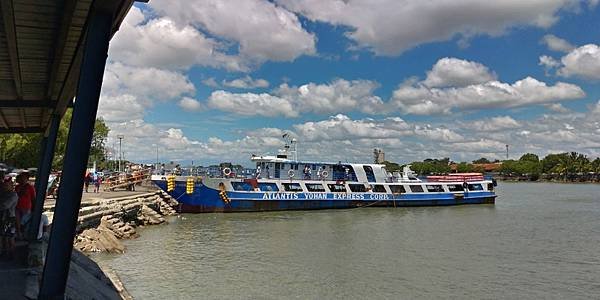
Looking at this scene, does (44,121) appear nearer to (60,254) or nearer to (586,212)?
(60,254)

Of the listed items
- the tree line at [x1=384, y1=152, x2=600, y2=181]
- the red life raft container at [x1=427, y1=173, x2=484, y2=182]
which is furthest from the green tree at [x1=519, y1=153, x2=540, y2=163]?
the red life raft container at [x1=427, y1=173, x2=484, y2=182]

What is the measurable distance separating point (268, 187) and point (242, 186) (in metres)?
2.24

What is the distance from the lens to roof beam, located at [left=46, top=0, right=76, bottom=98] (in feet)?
16.3

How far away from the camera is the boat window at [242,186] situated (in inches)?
1483

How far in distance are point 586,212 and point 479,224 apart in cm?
1561

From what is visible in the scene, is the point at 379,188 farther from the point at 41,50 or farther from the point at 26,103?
the point at 41,50

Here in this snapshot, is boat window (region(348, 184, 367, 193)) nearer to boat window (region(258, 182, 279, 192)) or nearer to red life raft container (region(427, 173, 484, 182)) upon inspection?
boat window (region(258, 182, 279, 192))

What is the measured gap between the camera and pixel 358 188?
43.5 metres

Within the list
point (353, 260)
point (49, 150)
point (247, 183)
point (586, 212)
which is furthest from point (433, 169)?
point (49, 150)

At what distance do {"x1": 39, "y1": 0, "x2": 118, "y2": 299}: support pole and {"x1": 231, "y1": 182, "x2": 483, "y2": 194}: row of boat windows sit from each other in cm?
3243

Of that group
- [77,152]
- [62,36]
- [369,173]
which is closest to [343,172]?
[369,173]

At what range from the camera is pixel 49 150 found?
34.9ft

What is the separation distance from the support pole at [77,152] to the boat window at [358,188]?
1509 inches

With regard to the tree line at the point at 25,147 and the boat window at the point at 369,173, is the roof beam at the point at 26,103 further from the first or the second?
the boat window at the point at 369,173
